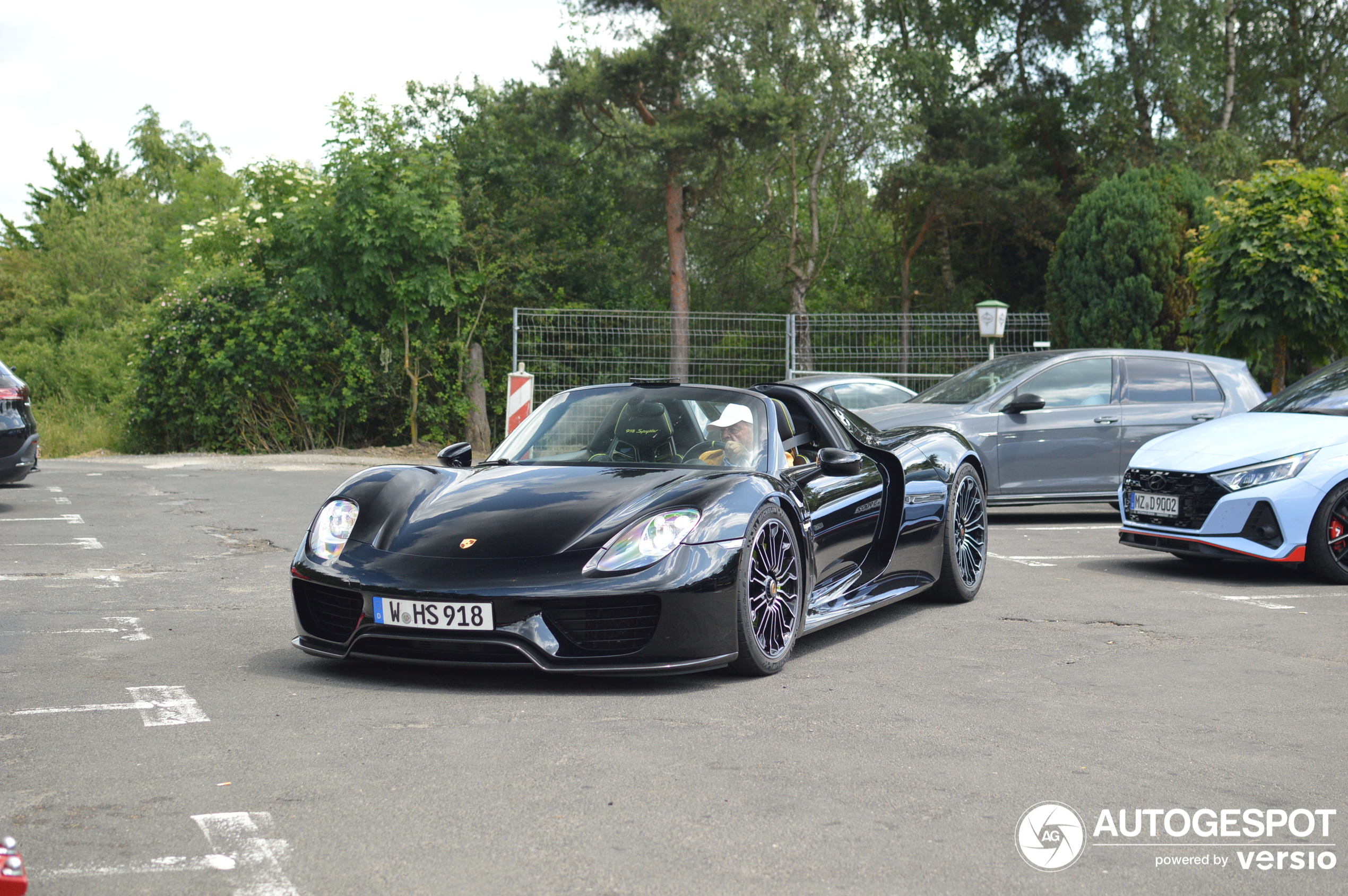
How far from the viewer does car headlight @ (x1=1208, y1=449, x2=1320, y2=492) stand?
771cm

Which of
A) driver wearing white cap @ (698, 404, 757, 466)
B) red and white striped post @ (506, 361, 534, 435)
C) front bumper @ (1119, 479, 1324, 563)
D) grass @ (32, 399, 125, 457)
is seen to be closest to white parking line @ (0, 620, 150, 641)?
driver wearing white cap @ (698, 404, 757, 466)

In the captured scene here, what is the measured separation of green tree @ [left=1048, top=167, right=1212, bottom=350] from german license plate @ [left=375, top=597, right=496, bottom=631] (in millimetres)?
20859

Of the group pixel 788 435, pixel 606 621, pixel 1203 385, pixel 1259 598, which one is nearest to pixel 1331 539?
pixel 1259 598

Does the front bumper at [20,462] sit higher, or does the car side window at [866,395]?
the car side window at [866,395]

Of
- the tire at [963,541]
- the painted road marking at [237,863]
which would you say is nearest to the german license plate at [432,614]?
the painted road marking at [237,863]

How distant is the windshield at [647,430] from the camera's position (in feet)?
18.5

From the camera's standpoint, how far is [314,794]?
340 cm

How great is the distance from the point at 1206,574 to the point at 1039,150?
26827 mm

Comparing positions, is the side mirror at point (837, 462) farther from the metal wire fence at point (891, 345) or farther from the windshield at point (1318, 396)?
the metal wire fence at point (891, 345)

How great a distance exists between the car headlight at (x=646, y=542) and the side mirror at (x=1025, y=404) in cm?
665

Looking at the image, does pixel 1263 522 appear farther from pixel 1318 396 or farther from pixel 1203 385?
pixel 1203 385

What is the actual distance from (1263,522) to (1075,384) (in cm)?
381

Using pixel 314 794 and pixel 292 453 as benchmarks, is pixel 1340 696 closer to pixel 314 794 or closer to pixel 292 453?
pixel 314 794

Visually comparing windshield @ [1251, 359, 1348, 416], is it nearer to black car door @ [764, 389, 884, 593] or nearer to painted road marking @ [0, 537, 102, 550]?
black car door @ [764, 389, 884, 593]
